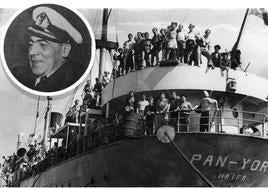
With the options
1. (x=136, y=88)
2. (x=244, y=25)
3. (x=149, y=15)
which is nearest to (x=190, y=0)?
(x=149, y=15)

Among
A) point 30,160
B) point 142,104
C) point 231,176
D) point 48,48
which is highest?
point 48,48

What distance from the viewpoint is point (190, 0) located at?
32.1ft

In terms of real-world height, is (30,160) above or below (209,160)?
below

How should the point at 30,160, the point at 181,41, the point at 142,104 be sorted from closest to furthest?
the point at 142,104, the point at 181,41, the point at 30,160

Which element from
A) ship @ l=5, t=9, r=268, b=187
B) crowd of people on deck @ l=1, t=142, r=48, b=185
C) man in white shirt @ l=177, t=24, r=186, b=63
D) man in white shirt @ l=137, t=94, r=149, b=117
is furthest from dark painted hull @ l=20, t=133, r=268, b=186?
crowd of people on deck @ l=1, t=142, r=48, b=185

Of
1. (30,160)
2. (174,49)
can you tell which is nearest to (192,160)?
(174,49)

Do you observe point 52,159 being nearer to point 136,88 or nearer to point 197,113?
point 136,88

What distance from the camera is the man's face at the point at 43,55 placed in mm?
10995

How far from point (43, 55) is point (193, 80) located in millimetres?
3674

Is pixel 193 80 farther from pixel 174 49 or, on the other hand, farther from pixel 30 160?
pixel 30 160

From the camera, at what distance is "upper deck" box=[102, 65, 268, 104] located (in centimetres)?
1225

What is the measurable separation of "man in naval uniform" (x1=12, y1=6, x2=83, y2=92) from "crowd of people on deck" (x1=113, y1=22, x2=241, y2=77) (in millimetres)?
2134

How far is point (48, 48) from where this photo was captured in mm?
11094

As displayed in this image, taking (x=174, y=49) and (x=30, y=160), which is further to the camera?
(x=30, y=160)
